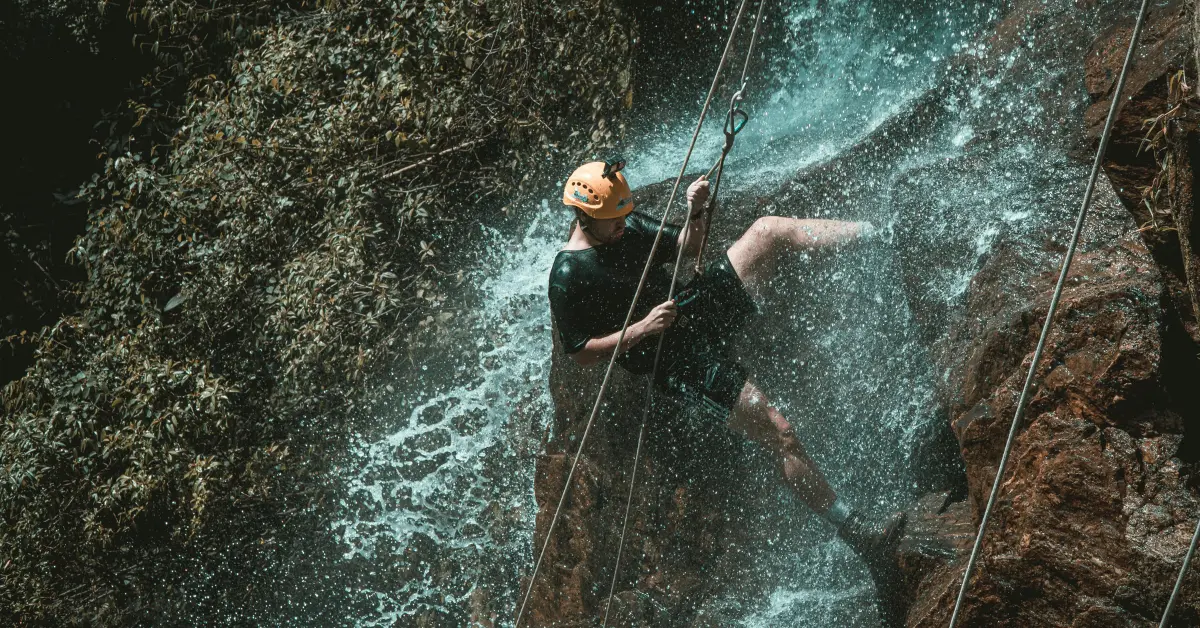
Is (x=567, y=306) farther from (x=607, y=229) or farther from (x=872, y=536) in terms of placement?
(x=872, y=536)

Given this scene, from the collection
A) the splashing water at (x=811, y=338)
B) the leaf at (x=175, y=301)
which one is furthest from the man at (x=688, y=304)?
the leaf at (x=175, y=301)

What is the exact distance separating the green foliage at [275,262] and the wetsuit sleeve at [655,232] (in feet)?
6.71

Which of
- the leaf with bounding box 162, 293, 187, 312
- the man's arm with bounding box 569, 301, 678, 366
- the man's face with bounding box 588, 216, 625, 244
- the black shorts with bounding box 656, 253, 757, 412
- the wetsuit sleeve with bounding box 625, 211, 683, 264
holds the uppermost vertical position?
the man's face with bounding box 588, 216, 625, 244

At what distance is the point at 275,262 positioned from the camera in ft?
→ 23.7

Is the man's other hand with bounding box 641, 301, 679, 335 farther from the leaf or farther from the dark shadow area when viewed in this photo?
the dark shadow area

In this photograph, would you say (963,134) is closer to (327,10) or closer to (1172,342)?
(1172,342)

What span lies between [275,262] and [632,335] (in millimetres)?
3930

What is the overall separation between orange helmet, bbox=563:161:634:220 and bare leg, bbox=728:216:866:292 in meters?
0.76

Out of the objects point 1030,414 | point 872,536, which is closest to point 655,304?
point 872,536

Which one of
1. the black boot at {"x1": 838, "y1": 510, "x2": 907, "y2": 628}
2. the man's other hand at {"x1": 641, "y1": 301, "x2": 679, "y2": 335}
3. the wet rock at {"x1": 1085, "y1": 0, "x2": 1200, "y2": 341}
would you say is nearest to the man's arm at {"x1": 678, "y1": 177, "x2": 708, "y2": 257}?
the man's other hand at {"x1": 641, "y1": 301, "x2": 679, "y2": 335}

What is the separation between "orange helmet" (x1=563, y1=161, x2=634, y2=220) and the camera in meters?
4.19

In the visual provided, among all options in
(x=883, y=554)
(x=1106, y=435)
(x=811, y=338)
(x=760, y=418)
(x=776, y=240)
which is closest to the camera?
(x=1106, y=435)

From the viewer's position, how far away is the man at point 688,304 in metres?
4.26

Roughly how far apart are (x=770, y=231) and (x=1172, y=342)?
1.78 metres
